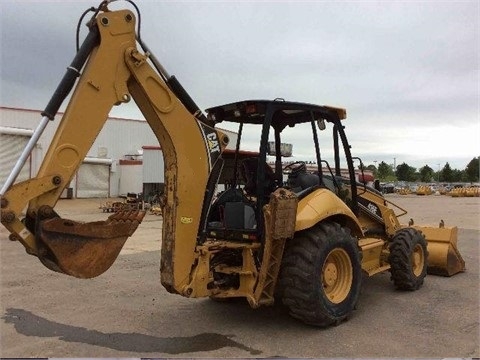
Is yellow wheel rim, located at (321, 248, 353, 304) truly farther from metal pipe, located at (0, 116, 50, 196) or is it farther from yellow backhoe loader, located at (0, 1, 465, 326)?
metal pipe, located at (0, 116, 50, 196)

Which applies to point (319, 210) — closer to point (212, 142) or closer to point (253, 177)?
point (253, 177)

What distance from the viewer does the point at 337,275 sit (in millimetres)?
5910

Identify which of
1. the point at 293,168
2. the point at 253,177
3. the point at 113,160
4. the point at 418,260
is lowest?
the point at 418,260

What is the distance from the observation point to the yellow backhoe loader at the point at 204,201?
429 cm

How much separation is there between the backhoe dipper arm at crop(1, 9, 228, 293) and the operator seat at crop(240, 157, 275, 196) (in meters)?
0.71

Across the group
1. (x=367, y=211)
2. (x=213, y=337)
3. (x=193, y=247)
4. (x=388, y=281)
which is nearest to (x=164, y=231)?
(x=193, y=247)

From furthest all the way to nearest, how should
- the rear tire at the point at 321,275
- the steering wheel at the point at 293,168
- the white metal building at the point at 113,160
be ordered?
the white metal building at the point at 113,160 < the steering wheel at the point at 293,168 < the rear tire at the point at 321,275

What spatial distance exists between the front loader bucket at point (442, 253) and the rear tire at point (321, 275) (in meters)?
3.18

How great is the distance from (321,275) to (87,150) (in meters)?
2.80

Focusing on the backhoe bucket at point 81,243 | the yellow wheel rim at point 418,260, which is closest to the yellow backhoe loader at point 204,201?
the backhoe bucket at point 81,243

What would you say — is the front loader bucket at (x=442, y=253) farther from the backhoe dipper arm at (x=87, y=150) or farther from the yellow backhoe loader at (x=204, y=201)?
the backhoe dipper arm at (x=87, y=150)

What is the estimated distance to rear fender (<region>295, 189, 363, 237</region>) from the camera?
5383 millimetres

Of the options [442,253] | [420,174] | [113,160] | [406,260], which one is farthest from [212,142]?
[420,174]

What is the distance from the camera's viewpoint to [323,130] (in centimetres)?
648
